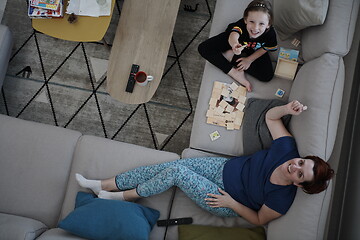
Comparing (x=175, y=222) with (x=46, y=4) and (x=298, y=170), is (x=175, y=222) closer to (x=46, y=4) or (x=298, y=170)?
(x=298, y=170)

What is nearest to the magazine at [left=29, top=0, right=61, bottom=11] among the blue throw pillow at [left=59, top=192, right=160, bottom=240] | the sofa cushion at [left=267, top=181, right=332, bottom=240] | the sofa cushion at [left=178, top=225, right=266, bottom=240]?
the blue throw pillow at [left=59, top=192, right=160, bottom=240]

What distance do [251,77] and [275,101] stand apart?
268mm

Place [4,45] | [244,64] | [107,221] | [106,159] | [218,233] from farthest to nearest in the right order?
[4,45]
[244,64]
[106,159]
[218,233]
[107,221]

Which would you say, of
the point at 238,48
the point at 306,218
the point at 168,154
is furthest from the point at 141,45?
the point at 306,218

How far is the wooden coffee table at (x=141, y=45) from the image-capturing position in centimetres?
222

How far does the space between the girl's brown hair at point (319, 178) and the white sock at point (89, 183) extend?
4.23 feet

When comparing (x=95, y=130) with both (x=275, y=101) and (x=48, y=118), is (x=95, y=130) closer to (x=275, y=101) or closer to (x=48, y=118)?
(x=48, y=118)

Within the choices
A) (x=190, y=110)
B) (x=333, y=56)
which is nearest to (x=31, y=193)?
(x=190, y=110)

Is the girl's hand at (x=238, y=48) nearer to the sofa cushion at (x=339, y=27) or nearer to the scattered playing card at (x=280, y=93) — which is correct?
the scattered playing card at (x=280, y=93)

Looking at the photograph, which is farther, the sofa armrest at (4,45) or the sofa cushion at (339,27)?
the sofa armrest at (4,45)

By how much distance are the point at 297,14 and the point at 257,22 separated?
30cm

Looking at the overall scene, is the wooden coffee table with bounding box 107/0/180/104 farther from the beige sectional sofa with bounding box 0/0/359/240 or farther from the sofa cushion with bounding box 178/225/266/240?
the sofa cushion with bounding box 178/225/266/240

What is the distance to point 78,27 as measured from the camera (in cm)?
235

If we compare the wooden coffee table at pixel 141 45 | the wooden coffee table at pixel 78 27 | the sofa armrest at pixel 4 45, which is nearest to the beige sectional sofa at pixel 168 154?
the wooden coffee table at pixel 141 45
